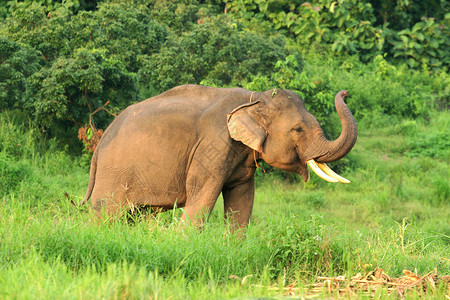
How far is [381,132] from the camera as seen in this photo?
1300cm

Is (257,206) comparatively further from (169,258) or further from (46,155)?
(169,258)

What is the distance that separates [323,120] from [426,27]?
4915 mm

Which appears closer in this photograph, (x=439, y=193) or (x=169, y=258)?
(x=169, y=258)

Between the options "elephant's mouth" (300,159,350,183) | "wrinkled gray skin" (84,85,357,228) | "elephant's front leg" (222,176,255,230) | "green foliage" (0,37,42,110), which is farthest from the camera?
"green foliage" (0,37,42,110)

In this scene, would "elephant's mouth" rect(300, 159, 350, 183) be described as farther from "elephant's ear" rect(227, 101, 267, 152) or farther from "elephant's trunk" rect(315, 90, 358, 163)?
"elephant's ear" rect(227, 101, 267, 152)

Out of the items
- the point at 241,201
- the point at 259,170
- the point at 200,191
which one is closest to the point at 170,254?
the point at 200,191

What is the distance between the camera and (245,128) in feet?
21.0

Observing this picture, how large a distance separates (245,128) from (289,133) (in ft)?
1.34

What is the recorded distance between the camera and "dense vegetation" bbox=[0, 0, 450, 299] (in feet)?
16.0

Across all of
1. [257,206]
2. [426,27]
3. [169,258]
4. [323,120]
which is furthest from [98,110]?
[426,27]

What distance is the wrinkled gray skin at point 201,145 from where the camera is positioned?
21.2 ft

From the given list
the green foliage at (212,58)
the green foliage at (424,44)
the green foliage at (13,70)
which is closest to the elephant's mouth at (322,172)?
the green foliage at (212,58)

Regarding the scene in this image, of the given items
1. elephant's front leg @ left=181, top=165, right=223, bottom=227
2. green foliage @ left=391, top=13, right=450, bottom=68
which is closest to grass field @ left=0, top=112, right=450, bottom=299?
elephant's front leg @ left=181, top=165, right=223, bottom=227

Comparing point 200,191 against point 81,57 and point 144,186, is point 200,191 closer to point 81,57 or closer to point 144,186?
point 144,186
